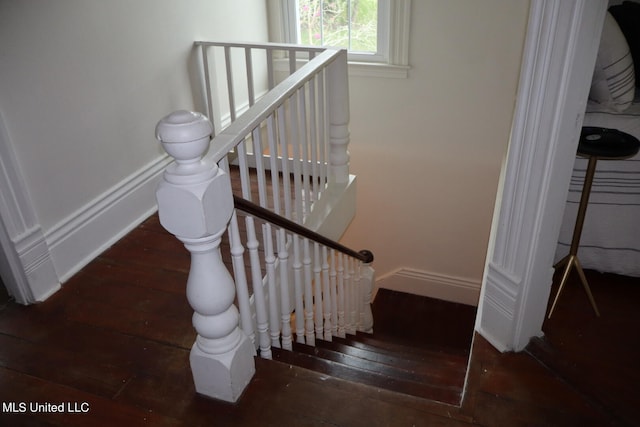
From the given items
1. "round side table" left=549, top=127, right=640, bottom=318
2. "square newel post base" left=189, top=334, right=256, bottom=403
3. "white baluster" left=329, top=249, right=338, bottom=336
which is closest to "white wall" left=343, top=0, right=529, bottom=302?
"white baluster" left=329, top=249, right=338, bottom=336

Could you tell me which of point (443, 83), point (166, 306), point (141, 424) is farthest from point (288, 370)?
point (443, 83)

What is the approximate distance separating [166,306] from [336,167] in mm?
1306

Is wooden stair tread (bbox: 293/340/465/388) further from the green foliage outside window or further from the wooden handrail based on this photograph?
the green foliage outside window

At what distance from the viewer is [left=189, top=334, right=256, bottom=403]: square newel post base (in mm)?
1688

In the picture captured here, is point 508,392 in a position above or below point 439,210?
above

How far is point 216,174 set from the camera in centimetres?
142

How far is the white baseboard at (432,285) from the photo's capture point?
4.53 metres

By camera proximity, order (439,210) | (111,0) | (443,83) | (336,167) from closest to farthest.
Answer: (111,0) → (336,167) → (443,83) → (439,210)

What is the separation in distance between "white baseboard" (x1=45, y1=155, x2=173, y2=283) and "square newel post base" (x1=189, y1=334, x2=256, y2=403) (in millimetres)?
1082

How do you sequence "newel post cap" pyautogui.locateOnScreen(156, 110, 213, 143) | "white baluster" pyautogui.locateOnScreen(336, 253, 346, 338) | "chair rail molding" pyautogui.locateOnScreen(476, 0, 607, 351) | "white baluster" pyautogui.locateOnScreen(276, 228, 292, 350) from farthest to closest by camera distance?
"white baluster" pyautogui.locateOnScreen(336, 253, 346, 338) < "white baluster" pyautogui.locateOnScreen(276, 228, 292, 350) < "chair rail molding" pyautogui.locateOnScreen(476, 0, 607, 351) < "newel post cap" pyautogui.locateOnScreen(156, 110, 213, 143)

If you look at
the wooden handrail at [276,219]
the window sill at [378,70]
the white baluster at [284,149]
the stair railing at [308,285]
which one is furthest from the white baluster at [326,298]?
the window sill at [378,70]

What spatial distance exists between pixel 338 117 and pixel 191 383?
5.52ft

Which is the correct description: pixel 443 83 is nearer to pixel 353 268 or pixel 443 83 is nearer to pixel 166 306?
pixel 353 268

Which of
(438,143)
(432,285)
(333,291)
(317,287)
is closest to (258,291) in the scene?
(317,287)
